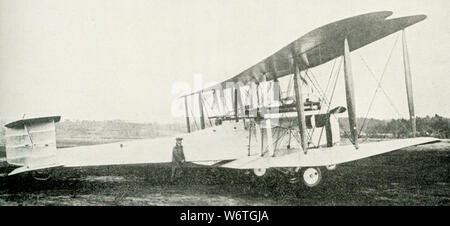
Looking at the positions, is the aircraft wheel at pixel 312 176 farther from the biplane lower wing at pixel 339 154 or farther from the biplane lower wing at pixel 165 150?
the biplane lower wing at pixel 165 150

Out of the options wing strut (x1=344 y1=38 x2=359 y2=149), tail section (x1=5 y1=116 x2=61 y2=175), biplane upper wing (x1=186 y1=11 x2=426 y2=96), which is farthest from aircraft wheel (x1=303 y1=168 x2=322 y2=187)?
Result: tail section (x1=5 y1=116 x2=61 y2=175)

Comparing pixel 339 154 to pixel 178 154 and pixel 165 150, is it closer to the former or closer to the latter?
pixel 178 154

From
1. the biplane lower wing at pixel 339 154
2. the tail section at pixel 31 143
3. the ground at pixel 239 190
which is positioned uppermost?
the tail section at pixel 31 143

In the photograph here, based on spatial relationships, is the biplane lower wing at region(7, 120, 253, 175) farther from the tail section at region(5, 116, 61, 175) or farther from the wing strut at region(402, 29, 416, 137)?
the wing strut at region(402, 29, 416, 137)

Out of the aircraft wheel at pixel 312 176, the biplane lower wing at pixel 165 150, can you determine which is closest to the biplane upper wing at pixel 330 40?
the biplane lower wing at pixel 165 150
